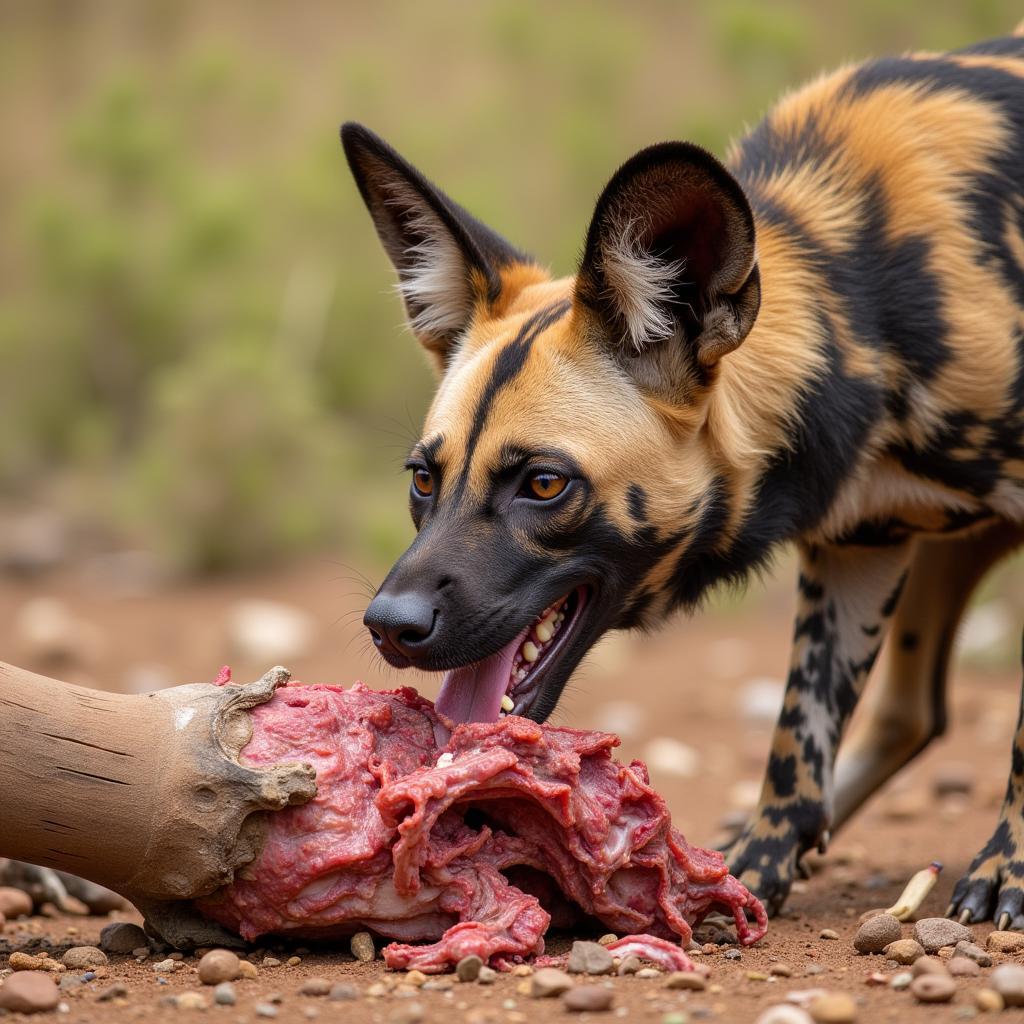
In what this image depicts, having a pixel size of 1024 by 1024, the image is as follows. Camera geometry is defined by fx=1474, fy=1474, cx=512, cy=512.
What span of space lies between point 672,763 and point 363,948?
12.1 feet

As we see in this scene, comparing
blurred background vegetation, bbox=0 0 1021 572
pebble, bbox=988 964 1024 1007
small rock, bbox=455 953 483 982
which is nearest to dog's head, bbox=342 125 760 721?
small rock, bbox=455 953 483 982

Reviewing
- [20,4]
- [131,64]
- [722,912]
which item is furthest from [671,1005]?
[20,4]

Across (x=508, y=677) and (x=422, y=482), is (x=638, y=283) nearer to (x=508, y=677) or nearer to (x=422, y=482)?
(x=422, y=482)

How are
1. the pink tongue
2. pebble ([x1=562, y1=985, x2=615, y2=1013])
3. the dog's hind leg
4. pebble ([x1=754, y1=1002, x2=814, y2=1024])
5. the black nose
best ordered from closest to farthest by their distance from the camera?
pebble ([x1=754, y1=1002, x2=814, y2=1024]) < pebble ([x1=562, y1=985, x2=615, y2=1013]) < the black nose < the pink tongue < the dog's hind leg

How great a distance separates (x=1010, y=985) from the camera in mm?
2541

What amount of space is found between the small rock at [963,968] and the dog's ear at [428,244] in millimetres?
2077

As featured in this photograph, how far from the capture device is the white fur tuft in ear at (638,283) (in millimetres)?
3426

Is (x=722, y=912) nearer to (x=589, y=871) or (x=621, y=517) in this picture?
(x=589, y=871)

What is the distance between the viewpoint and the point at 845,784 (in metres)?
4.86

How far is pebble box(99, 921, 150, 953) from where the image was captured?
122 inches

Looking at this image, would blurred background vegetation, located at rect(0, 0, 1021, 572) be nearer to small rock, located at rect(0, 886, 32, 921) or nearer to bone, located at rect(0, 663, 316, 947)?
small rock, located at rect(0, 886, 32, 921)

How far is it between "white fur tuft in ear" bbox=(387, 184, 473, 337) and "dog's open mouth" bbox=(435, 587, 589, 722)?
1059mm

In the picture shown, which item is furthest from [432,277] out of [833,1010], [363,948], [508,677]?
[833,1010]

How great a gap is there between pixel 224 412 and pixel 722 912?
26.4ft
